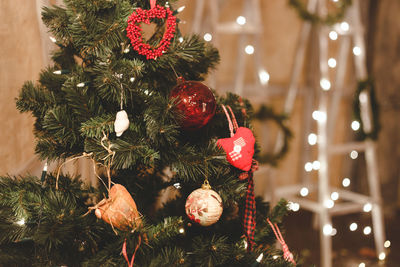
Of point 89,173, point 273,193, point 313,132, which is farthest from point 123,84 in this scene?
point 313,132

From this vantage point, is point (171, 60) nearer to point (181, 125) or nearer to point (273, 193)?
point (181, 125)

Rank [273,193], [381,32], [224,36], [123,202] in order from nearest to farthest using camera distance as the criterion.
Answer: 1. [123,202]
2. [273,193]
3. [224,36]
4. [381,32]

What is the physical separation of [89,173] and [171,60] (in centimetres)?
60

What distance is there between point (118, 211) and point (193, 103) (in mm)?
265

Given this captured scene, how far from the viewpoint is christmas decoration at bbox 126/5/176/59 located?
2.61 ft

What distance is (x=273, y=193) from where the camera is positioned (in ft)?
6.77

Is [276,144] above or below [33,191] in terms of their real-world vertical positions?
below

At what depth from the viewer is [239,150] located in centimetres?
83

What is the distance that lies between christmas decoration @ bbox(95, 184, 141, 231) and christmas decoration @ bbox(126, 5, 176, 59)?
0.99 feet

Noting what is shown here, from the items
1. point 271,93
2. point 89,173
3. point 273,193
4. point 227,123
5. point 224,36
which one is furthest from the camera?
point 271,93

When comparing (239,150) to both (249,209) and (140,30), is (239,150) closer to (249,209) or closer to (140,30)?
(249,209)

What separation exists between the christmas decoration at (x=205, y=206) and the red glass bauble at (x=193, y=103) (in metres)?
0.15

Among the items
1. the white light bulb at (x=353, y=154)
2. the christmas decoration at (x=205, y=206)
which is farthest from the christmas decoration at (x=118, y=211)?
the white light bulb at (x=353, y=154)

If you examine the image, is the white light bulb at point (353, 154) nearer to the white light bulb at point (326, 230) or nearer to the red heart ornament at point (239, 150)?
the white light bulb at point (326, 230)
